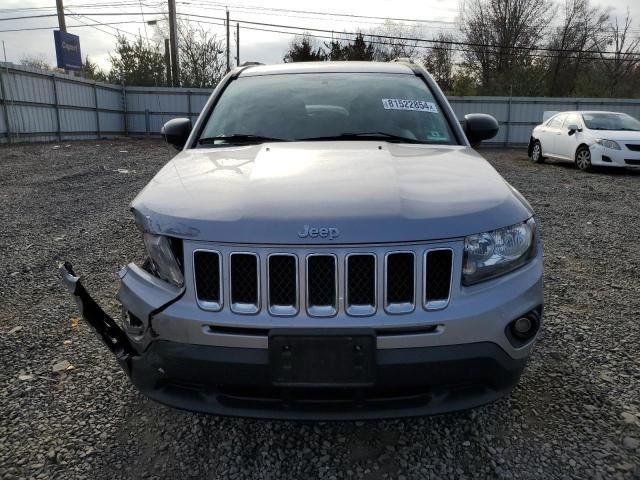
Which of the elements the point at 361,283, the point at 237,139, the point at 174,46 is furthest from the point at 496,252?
the point at 174,46

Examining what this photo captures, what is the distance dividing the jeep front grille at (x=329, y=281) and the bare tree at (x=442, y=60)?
34488mm

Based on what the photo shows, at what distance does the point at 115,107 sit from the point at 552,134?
61.8 ft

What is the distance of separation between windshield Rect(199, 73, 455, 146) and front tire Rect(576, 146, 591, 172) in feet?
33.4

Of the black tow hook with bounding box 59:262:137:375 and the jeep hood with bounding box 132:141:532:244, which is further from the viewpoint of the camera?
the black tow hook with bounding box 59:262:137:375

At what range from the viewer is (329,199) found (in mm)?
1821

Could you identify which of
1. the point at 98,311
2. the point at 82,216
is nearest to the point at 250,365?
the point at 98,311

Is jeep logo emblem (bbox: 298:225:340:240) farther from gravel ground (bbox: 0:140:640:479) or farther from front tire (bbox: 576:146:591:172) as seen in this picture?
front tire (bbox: 576:146:591:172)

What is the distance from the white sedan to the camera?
1113 cm

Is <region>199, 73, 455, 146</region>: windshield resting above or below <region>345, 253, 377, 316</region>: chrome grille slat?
above

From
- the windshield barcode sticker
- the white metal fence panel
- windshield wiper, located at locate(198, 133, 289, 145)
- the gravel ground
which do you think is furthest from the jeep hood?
the white metal fence panel

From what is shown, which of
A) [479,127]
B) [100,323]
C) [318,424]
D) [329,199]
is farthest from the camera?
[479,127]

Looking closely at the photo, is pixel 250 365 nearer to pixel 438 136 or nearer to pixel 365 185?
pixel 365 185

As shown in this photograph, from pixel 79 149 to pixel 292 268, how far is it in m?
15.6

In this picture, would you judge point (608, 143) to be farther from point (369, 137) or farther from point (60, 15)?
point (60, 15)
